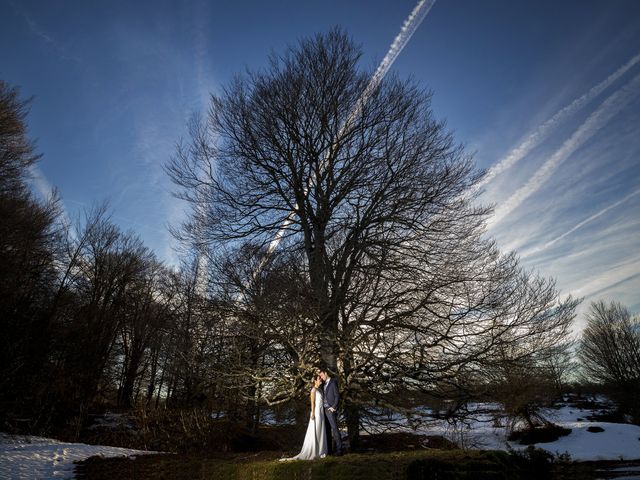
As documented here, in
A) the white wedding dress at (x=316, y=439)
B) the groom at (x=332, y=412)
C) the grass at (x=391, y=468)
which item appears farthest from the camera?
the groom at (x=332, y=412)

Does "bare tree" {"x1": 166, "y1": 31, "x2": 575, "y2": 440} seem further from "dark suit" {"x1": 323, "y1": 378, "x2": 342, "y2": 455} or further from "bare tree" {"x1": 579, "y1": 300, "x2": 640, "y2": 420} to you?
"bare tree" {"x1": 579, "y1": 300, "x2": 640, "y2": 420}

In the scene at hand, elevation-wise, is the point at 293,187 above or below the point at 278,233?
above

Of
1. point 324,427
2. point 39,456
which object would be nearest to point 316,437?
point 324,427

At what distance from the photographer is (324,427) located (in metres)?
6.43

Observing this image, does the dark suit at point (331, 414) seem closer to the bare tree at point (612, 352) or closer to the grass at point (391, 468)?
the grass at point (391, 468)

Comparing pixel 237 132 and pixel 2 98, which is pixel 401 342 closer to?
pixel 237 132

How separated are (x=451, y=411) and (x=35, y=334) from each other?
16060 mm

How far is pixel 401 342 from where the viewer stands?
27.0 feet

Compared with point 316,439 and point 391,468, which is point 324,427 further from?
point 391,468

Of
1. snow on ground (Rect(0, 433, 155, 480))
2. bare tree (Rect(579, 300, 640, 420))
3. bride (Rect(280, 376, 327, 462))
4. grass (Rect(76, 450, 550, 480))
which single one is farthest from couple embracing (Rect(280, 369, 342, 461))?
bare tree (Rect(579, 300, 640, 420))

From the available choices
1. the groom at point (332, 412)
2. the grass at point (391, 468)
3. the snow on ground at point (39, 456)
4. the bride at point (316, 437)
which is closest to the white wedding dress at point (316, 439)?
the bride at point (316, 437)

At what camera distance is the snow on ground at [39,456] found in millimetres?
7754

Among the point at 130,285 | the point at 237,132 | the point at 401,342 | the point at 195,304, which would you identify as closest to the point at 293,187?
the point at 237,132

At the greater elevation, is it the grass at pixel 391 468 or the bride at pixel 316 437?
the bride at pixel 316 437
